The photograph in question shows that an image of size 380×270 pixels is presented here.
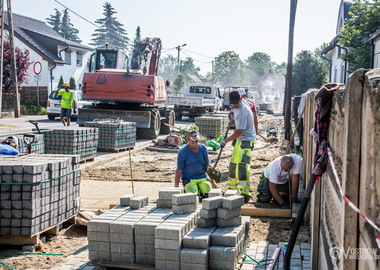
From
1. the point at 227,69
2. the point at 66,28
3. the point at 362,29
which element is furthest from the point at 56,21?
the point at 362,29

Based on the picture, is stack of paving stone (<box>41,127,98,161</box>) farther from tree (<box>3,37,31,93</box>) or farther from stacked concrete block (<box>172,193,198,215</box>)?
tree (<box>3,37,31,93</box>)

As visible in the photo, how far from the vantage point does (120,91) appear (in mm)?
17031

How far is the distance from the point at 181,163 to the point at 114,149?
7.22 metres

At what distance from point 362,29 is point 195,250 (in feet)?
65.2

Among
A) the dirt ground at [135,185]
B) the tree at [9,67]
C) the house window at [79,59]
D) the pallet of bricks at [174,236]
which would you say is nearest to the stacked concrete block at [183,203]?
the pallet of bricks at [174,236]

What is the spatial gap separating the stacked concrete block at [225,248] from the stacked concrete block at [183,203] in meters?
0.53

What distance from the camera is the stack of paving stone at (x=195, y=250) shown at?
15.5 feet

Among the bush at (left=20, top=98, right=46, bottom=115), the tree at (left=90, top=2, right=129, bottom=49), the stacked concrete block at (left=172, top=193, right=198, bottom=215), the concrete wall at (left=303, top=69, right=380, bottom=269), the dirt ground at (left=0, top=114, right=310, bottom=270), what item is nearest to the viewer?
the concrete wall at (left=303, top=69, right=380, bottom=269)

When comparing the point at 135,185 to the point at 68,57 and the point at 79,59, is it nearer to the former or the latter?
the point at 68,57

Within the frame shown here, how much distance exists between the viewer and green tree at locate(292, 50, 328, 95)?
4000 centimetres

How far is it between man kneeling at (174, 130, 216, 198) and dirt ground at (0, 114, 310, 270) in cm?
104

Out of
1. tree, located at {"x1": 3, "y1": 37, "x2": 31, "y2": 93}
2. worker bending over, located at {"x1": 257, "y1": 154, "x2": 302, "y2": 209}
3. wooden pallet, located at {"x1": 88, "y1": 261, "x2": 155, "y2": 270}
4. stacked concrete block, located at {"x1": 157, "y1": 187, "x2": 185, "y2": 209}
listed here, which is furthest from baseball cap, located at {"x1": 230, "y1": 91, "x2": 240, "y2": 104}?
tree, located at {"x1": 3, "y1": 37, "x2": 31, "y2": 93}

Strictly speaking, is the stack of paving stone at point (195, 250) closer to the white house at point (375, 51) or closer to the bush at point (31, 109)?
the white house at point (375, 51)

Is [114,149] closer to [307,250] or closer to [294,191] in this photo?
[294,191]
